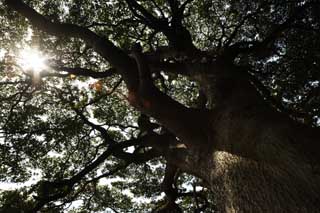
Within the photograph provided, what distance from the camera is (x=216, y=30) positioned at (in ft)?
32.2

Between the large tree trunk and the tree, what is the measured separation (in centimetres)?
1

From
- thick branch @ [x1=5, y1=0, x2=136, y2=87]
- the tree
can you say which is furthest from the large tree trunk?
thick branch @ [x1=5, y1=0, x2=136, y2=87]

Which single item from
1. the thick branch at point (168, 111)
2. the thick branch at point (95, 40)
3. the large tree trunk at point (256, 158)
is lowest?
the large tree trunk at point (256, 158)

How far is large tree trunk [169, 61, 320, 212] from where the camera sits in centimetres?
225

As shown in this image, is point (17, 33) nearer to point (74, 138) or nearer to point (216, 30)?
point (74, 138)

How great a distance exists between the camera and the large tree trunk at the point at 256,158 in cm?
225

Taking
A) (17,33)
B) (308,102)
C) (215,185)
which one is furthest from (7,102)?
(308,102)

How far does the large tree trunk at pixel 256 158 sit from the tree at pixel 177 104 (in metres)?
0.01

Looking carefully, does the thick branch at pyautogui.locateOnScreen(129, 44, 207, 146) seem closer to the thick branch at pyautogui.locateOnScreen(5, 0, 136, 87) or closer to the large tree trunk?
the large tree trunk

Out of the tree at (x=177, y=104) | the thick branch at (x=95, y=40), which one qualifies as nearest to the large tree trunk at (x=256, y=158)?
the tree at (x=177, y=104)

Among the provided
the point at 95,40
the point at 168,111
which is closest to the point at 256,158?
the point at 168,111

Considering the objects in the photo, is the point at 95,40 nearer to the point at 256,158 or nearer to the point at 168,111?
the point at 168,111

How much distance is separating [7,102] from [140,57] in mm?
7150

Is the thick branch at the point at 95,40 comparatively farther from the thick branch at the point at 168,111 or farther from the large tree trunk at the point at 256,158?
the large tree trunk at the point at 256,158
